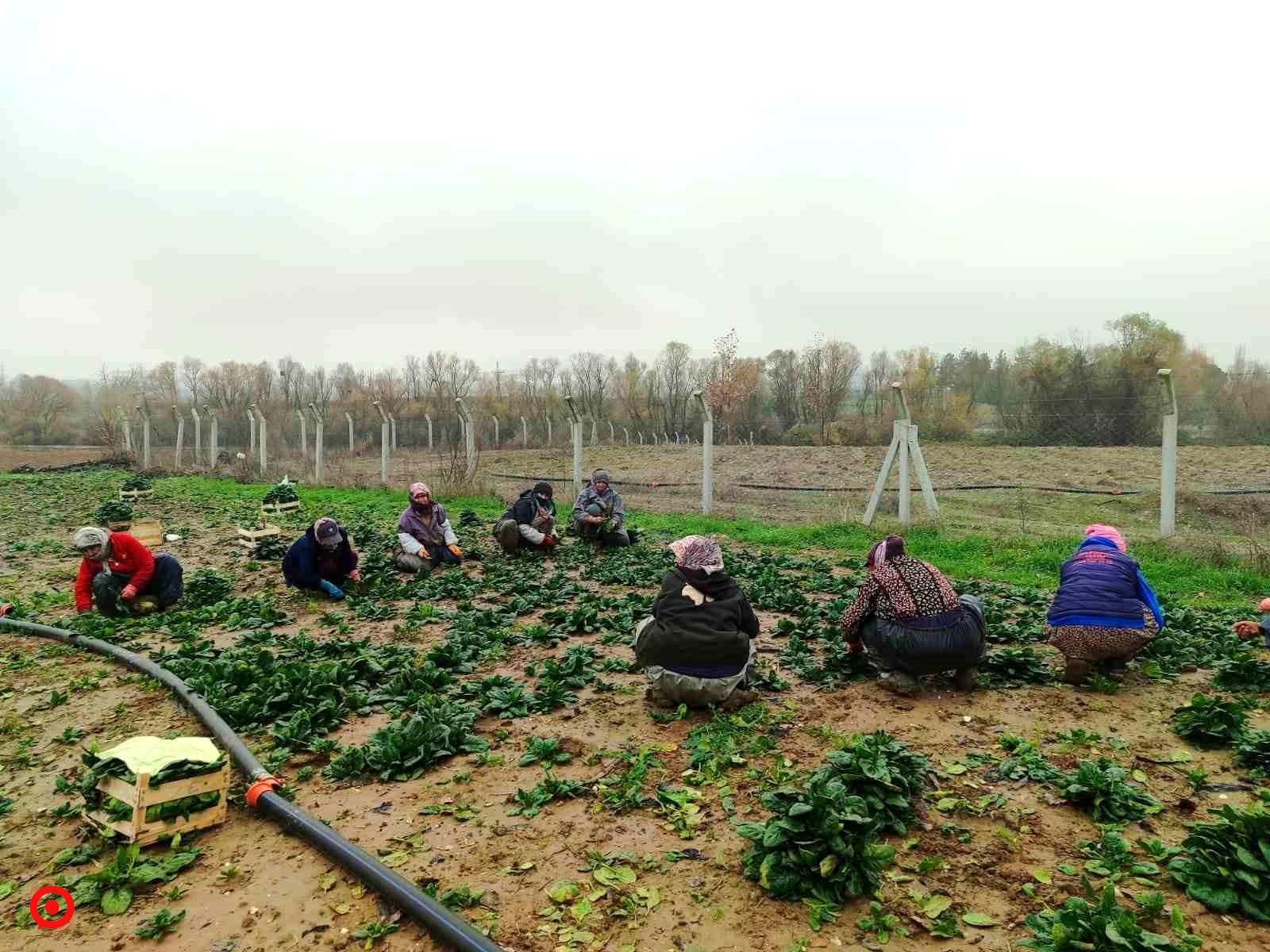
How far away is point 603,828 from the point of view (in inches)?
157

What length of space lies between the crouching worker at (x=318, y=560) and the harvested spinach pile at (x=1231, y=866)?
841 centimetres

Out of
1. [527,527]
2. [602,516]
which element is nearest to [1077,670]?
[602,516]

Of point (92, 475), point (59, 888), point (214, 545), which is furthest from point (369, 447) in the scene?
point (59, 888)

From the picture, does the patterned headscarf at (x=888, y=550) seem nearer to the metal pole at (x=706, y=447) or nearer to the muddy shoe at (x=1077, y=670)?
the muddy shoe at (x=1077, y=670)

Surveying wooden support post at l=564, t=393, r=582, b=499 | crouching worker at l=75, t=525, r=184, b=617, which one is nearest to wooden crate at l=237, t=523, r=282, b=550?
crouching worker at l=75, t=525, r=184, b=617

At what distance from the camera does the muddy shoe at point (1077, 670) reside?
18.8 ft

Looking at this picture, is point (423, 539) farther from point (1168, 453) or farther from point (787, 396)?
point (787, 396)

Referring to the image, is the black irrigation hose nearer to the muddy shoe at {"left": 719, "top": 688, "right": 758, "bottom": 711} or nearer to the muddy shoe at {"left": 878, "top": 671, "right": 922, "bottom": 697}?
the muddy shoe at {"left": 719, "top": 688, "right": 758, "bottom": 711}

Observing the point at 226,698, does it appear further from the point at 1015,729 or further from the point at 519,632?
the point at 1015,729

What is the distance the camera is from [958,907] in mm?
3221

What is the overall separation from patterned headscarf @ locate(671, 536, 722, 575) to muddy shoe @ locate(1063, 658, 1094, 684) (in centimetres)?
279

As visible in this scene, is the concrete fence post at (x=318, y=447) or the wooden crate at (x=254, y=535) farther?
the concrete fence post at (x=318, y=447)

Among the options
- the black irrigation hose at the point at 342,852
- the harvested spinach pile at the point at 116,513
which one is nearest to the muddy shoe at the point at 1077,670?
the black irrigation hose at the point at 342,852

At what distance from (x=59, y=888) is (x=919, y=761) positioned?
13.9 ft
